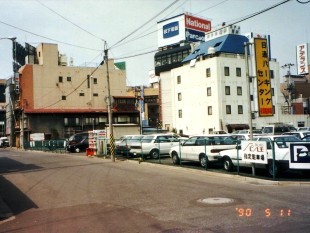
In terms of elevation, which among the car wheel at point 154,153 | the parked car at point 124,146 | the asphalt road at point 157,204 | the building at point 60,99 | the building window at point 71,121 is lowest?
the asphalt road at point 157,204

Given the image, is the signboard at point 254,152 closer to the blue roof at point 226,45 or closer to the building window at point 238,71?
the building window at point 238,71

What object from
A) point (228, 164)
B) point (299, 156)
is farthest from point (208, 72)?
point (299, 156)

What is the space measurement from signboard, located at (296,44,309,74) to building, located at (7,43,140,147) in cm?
3334

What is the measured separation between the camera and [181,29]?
8412cm

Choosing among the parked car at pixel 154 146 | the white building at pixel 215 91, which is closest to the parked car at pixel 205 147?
the parked car at pixel 154 146

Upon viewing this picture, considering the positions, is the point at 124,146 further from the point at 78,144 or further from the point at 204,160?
the point at 78,144

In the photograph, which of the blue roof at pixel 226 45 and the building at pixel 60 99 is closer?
the blue roof at pixel 226 45

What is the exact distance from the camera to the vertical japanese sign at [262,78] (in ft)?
57.5

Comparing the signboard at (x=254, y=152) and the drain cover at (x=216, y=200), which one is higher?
the signboard at (x=254, y=152)

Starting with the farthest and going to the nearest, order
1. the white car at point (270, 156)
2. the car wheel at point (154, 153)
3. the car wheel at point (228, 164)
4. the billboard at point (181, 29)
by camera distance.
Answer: the billboard at point (181, 29) < the car wheel at point (154, 153) < the car wheel at point (228, 164) < the white car at point (270, 156)

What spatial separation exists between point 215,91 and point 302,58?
76.5 feet

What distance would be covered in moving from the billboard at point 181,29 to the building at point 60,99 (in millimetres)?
15092

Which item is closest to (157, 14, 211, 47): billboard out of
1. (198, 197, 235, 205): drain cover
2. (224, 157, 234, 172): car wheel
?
(224, 157, 234, 172): car wheel

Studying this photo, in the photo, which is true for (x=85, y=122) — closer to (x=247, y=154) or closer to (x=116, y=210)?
(x=247, y=154)
